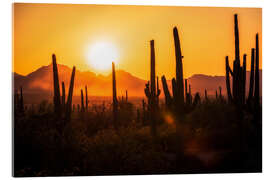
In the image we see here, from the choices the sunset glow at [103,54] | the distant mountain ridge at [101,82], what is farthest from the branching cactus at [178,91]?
the sunset glow at [103,54]

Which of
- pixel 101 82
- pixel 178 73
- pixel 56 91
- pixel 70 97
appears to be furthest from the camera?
pixel 101 82

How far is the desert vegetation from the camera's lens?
18.4ft

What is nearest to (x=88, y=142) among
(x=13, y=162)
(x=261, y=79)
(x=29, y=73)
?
(x=13, y=162)

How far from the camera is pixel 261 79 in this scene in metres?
6.16

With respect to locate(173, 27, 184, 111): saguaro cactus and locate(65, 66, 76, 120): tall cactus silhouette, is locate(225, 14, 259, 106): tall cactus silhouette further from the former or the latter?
locate(65, 66, 76, 120): tall cactus silhouette

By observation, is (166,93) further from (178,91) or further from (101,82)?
(101,82)

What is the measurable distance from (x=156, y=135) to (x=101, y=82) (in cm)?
160

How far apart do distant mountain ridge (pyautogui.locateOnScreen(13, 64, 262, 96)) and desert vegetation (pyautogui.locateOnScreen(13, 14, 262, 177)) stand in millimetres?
104

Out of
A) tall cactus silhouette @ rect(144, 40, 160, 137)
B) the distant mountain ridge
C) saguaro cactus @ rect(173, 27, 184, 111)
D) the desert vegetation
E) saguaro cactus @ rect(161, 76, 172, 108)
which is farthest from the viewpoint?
tall cactus silhouette @ rect(144, 40, 160, 137)

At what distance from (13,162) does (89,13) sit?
307cm

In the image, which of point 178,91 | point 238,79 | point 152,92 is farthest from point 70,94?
point 238,79

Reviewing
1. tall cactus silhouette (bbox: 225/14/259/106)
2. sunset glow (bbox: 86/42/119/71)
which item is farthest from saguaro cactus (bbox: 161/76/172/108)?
tall cactus silhouette (bbox: 225/14/259/106)

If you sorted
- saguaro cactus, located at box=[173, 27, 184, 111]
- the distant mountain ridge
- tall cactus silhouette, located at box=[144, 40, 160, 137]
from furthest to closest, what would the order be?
1. tall cactus silhouette, located at box=[144, 40, 160, 137]
2. the distant mountain ridge
3. saguaro cactus, located at box=[173, 27, 184, 111]

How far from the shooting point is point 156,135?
20.0ft
